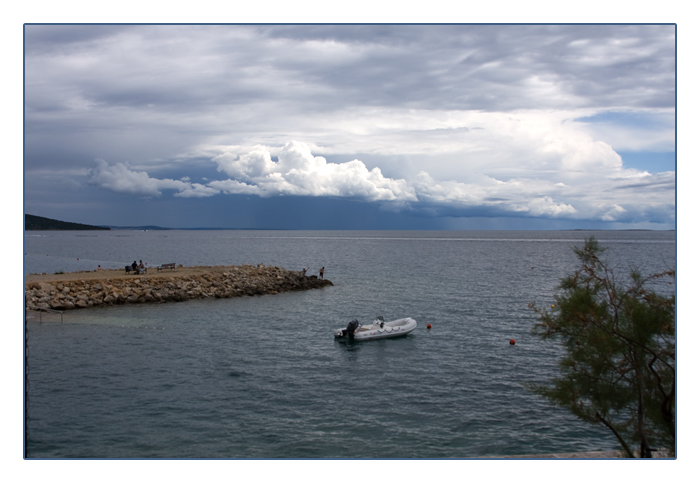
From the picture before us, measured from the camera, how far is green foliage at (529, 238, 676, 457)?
10.3 m

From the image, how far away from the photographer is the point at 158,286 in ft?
138

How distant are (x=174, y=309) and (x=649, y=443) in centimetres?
3375

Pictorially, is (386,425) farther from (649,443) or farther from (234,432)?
(649,443)

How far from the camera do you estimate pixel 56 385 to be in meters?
20.0

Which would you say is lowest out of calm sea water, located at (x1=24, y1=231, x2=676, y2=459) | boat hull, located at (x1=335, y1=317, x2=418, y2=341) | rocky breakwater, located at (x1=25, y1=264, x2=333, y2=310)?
calm sea water, located at (x1=24, y1=231, x2=676, y2=459)

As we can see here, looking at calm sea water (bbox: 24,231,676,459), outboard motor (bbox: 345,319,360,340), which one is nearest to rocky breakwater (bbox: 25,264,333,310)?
calm sea water (bbox: 24,231,676,459)

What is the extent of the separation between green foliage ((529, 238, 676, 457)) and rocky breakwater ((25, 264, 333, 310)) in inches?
1369

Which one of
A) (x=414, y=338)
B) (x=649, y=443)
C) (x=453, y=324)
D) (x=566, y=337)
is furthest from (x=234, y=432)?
(x=453, y=324)

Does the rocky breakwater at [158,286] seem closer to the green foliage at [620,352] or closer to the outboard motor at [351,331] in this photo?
the outboard motor at [351,331]

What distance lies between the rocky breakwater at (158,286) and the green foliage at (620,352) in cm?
3477

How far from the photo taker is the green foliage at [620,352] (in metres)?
10.3

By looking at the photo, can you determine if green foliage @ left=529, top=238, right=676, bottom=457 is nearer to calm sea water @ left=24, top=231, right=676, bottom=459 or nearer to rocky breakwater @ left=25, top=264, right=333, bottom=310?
calm sea water @ left=24, top=231, right=676, bottom=459

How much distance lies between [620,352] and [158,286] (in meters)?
38.8

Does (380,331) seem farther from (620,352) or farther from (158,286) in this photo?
(158,286)
